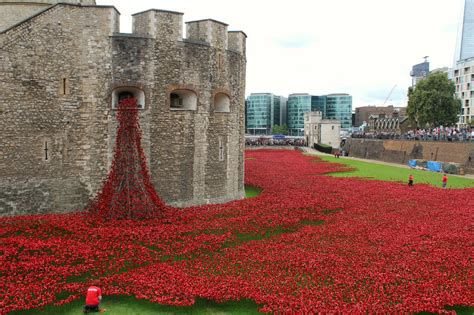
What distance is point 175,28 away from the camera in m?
20.8

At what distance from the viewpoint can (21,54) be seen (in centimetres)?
1792

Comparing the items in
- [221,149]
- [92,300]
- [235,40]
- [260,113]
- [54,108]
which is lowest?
[92,300]

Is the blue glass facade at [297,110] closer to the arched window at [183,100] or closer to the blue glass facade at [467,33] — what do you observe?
the blue glass facade at [467,33]

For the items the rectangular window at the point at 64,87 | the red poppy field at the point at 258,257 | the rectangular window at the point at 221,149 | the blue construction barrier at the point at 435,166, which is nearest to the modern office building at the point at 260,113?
the blue construction barrier at the point at 435,166

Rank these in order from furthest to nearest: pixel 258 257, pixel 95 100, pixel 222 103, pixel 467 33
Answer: pixel 467 33, pixel 222 103, pixel 95 100, pixel 258 257

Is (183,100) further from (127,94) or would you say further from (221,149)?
(221,149)

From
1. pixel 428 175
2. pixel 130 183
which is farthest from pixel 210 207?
pixel 428 175

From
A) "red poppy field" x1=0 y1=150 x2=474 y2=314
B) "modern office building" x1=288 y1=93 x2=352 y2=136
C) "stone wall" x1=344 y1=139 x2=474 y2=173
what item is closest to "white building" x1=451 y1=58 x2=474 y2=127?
"stone wall" x1=344 y1=139 x2=474 y2=173

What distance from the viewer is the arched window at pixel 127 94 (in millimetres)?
20044

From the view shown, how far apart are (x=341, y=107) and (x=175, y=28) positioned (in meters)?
173

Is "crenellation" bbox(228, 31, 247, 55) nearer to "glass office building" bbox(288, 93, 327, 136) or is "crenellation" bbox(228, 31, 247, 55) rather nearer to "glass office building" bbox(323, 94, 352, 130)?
"glass office building" bbox(288, 93, 327, 136)

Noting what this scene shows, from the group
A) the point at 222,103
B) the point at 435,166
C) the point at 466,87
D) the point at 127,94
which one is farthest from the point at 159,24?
the point at 466,87

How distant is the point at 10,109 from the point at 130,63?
5.35 metres

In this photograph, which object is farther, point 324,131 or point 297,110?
point 297,110
